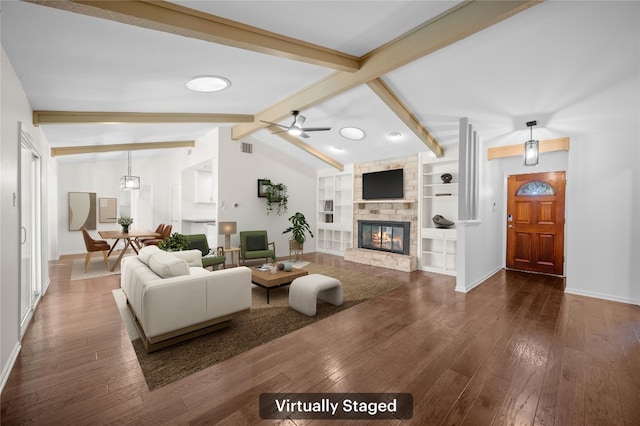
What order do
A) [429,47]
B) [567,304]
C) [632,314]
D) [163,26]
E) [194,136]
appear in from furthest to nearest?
[194,136] → [567,304] → [632,314] → [429,47] → [163,26]

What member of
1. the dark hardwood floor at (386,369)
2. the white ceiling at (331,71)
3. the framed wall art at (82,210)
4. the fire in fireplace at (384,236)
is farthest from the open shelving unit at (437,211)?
the framed wall art at (82,210)

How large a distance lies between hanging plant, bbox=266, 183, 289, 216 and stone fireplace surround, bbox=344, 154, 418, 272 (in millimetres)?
1863

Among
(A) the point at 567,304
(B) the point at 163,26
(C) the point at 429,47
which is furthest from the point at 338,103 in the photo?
(A) the point at 567,304

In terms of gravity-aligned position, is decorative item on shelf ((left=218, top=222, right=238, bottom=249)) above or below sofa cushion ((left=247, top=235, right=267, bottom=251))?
above

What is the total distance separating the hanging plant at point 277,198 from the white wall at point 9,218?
4614 millimetres

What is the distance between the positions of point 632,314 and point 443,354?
2979mm

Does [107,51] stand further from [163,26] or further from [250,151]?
[250,151]

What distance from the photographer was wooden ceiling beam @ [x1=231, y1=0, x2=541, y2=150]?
7.56ft

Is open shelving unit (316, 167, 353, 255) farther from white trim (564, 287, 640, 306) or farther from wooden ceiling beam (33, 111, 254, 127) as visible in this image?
white trim (564, 287, 640, 306)

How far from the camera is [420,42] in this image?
2.78 meters

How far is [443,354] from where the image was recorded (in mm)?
2527

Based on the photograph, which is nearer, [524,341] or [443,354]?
[443,354]

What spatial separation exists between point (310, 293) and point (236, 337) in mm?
961

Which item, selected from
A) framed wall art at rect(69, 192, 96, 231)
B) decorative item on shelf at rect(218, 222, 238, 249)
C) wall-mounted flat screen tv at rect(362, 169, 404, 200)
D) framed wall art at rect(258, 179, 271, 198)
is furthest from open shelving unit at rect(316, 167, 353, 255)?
framed wall art at rect(69, 192, 96, 231)
